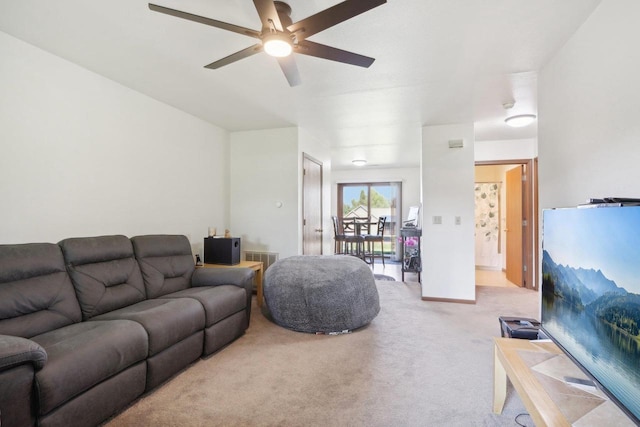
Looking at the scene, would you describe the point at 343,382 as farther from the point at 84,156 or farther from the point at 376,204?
the point at 376,204

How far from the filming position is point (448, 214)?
4.05m

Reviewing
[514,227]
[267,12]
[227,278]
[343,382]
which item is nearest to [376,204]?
[514,227]

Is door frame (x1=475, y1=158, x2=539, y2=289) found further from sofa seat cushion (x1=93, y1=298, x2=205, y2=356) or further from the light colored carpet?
sofa seat cushion (x1=93, y1=298, x2=205, y2=356)

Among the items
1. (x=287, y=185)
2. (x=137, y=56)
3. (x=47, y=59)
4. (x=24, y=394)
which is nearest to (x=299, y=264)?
(x=287, y=185)

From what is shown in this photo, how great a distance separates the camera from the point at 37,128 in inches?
88.9

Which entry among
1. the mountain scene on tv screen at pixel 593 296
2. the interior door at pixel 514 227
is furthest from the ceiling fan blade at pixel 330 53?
the interior door at pixel 514 227

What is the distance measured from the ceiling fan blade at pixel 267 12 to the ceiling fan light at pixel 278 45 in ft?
0.16

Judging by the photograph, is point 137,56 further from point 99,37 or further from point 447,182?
point 447,182

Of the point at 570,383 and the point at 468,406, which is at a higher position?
the point at 570,383

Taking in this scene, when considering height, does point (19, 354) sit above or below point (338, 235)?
below

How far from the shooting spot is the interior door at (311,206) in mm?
4414

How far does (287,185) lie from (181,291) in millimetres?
2021

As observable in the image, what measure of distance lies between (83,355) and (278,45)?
2.00 metres

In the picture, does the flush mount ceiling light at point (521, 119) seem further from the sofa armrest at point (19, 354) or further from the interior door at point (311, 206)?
the sofa armrest at point (19, 354)
